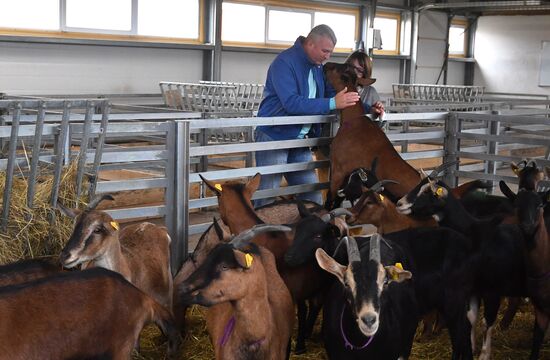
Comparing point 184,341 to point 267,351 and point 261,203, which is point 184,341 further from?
point 261,203

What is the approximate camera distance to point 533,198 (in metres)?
5.66

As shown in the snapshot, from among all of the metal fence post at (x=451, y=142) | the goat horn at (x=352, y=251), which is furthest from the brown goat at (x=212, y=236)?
the metal fence post at (x=451, y=142)

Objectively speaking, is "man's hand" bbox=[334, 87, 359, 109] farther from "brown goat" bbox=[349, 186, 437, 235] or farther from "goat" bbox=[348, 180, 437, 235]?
"brown goat" bbox=[349, 186, 437, 235]

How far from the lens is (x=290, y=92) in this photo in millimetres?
6797

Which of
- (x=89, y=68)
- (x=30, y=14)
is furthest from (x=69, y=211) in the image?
(x=89, y=68)

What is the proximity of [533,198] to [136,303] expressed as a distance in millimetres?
2886

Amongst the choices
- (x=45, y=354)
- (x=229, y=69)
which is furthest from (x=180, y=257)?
(x=229, y=69)

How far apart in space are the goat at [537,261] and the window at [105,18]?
36.1 ft

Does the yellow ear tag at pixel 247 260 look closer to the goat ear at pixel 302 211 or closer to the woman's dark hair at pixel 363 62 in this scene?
the goat ear at pixel 302 211

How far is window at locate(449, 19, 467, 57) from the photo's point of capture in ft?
85.6

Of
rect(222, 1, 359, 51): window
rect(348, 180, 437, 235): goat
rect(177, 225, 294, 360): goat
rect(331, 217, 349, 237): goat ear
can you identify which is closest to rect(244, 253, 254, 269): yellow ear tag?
rect(177, 225, 294, 360): goat

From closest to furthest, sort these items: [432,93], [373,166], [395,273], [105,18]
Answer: [395,273] < [373,166] < [105,18] < [432,93]

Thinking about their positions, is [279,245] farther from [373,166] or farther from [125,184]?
[373,166]

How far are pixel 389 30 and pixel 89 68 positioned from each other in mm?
10727
